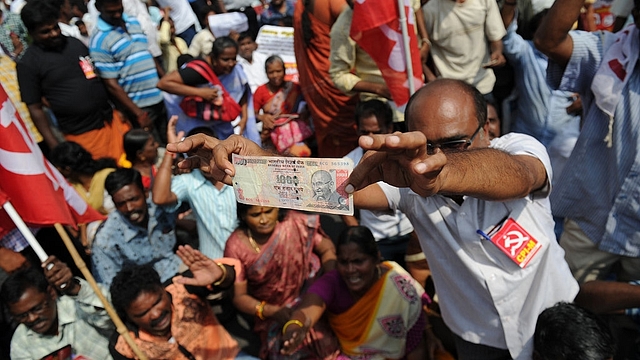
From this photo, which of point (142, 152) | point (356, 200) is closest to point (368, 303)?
point (356, 200)

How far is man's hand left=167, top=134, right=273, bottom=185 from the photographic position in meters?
1.34

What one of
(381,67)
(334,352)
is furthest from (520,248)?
(381,67)

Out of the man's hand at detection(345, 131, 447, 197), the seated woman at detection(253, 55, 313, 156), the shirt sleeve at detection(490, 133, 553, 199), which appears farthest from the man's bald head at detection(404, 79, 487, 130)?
the seated woman at detection(253, 55, 313, 156)

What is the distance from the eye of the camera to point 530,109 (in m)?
3.87

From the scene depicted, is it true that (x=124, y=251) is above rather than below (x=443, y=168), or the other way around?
below

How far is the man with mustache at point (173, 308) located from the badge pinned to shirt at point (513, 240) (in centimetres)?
139

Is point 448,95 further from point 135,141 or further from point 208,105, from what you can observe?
point 208,105

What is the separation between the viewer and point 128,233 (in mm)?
2975

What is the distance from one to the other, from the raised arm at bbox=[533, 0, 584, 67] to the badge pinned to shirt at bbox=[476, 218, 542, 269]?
836 mm

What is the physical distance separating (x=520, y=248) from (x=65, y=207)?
2.22 metres

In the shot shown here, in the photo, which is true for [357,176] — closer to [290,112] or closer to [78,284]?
[78,284]

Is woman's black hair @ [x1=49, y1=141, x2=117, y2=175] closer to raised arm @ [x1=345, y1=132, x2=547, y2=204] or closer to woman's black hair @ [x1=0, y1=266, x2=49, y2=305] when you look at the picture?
woman's black hair @ [x1=0, y1=266, x2=49, y2=305]

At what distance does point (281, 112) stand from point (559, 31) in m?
2.95

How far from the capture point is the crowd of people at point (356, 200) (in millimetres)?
1575
